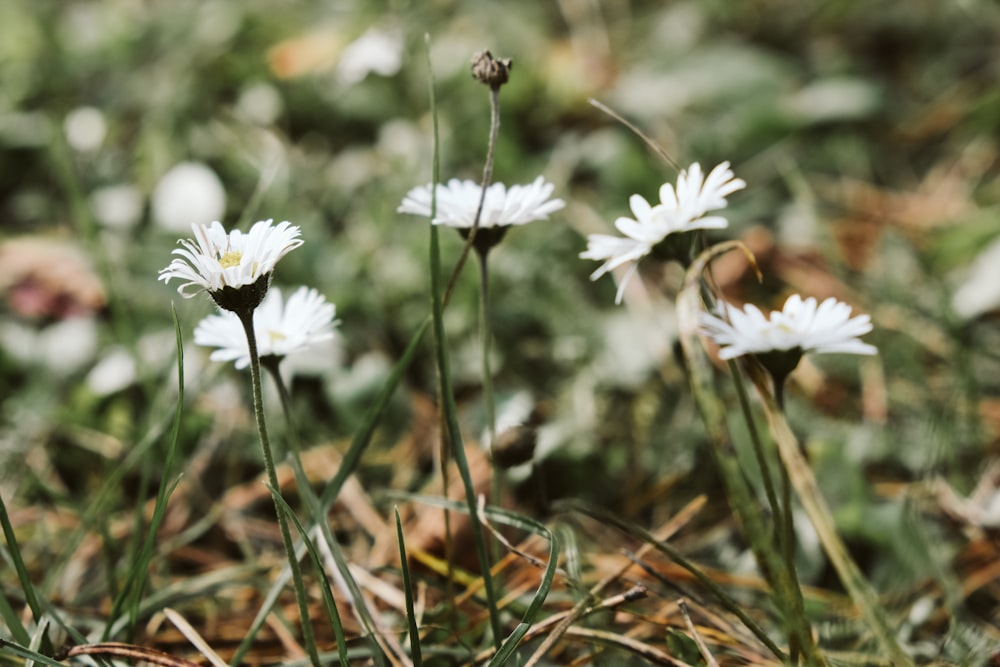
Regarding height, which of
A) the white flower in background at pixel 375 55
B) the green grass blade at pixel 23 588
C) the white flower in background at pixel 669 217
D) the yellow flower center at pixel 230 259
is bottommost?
the green grass blade at pixel 23 588

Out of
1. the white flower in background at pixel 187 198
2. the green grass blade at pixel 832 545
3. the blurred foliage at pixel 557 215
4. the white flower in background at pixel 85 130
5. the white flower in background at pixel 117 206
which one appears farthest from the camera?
the white flower in background at pixel 85 130

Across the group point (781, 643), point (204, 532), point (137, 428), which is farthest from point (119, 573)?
point (781, 643)

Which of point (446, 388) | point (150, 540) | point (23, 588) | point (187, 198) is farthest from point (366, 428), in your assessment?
point (187, 198)

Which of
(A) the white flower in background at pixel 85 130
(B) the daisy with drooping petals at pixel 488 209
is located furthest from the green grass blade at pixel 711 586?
(A) the white flower in background at pixel 85 130

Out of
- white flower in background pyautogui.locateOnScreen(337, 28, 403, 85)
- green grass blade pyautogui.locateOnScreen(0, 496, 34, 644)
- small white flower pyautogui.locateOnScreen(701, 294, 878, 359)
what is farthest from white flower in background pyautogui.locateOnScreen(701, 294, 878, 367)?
white flower in background pyautogui.locateOnScreen(337, 28, 403, 85)

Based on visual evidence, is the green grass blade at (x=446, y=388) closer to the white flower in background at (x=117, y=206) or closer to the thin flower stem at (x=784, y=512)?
the thin flower stem at (x=784, y=512)

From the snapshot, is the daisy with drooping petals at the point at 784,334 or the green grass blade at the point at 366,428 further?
the green grass blade at the point at 366,428

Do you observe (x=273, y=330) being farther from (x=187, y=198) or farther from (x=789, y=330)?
(x=187, y=198)
